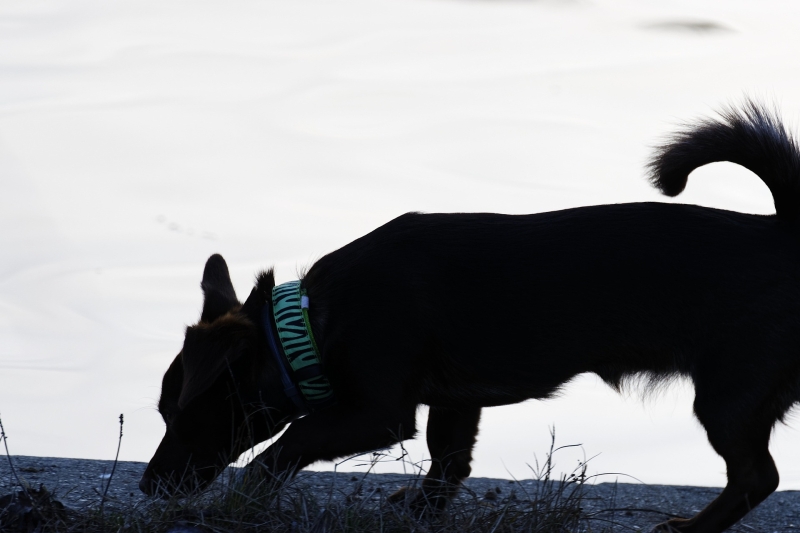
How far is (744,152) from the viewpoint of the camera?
3629mm

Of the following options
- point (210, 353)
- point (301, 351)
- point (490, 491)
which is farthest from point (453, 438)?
point (210, 353)

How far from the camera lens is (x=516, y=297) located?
3512 mm

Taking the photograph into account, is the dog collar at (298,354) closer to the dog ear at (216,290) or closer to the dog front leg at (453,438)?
the dog ear at (216,290)

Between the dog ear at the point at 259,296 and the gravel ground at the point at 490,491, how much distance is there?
70cm

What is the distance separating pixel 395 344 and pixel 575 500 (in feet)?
2.75

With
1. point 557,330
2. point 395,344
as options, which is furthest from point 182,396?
point 557,330

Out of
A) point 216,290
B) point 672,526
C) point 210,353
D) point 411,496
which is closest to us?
point 411,496

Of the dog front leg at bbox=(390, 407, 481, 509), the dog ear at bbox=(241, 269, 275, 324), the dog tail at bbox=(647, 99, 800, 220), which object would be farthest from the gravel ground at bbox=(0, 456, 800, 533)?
the dog tail at bbox=(647, 99, 800, 220)

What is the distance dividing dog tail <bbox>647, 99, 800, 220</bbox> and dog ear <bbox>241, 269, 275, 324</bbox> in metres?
1.59

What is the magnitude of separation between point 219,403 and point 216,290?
54cm

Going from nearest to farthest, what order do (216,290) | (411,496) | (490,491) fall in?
(411,496), (216,290), (490,491)

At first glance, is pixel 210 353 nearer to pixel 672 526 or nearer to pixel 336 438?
pixel 336 438

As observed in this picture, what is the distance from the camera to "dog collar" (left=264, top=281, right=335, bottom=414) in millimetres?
3518

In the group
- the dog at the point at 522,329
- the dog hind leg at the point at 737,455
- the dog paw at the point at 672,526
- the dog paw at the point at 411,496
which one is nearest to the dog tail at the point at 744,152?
the dog at the point at 522,329
